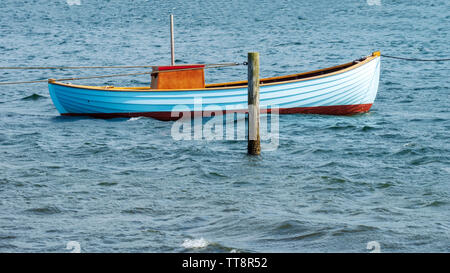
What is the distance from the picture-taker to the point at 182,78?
1720 centimetres

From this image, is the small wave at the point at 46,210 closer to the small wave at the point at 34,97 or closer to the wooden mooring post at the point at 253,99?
the wooden mooring post at the point at 253,99

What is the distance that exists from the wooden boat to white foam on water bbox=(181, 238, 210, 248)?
8.34m

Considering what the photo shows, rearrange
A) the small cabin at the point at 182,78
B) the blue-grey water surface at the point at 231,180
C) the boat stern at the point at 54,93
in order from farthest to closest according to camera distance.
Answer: the boat stern at the point at 54,93 < the small cabin at the point at 182,78 < the blue-grey water surface at the point at 231,180

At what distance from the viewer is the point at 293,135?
16266 mm

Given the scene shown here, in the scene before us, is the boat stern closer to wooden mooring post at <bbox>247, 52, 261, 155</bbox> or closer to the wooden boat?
the wooden boat

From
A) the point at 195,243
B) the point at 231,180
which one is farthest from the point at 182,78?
the point at 195,243

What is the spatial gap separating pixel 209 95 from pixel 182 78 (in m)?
0.87

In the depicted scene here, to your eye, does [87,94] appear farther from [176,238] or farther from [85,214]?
[176,238]

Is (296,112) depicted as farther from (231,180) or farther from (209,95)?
(231,180)

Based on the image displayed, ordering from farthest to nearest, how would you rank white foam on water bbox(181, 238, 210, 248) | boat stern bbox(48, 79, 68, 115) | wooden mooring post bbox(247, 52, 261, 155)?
boat stern bbox(48, 79, 68, 115) < wooden mooring post bbox(247, 52, 261, 155) < white foam on water bbox(181, 238, 210, 248)

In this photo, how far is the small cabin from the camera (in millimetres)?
17109

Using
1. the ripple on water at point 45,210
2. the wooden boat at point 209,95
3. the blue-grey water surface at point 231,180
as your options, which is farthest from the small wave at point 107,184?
the wooden boat at point 209,95

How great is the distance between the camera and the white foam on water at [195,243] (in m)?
8.83

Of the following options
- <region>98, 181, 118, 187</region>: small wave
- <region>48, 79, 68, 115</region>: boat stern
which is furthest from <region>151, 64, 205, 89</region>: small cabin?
<region>98, 181, 118, 187</region>: small wave
